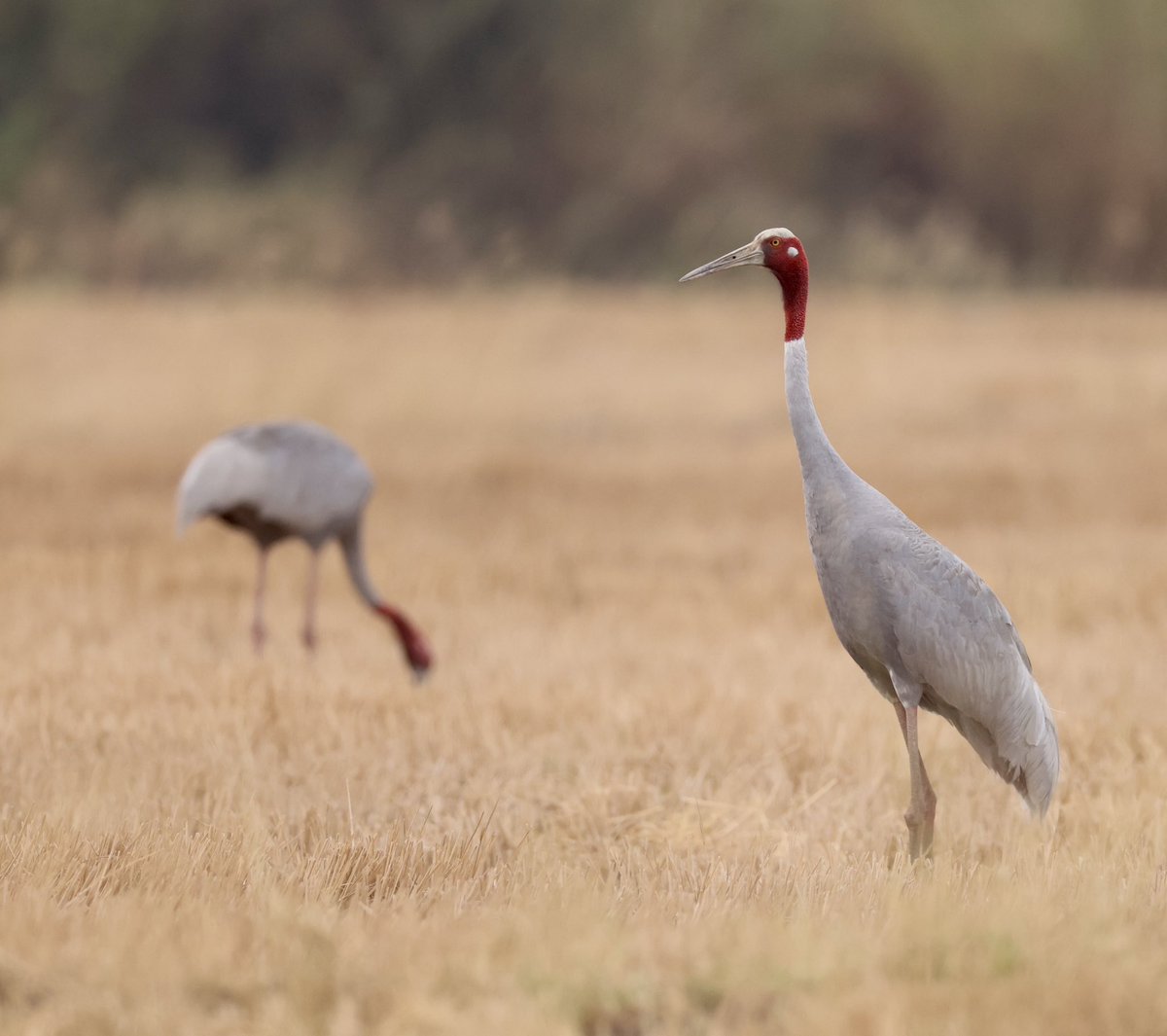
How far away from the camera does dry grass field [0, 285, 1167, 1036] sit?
9.37 feet

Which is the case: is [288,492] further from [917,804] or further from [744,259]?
[917,804]

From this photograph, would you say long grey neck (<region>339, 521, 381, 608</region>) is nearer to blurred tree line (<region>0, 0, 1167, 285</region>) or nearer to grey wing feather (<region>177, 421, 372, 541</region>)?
grey wing feather (<region>177, 421, 372, 541</region>)

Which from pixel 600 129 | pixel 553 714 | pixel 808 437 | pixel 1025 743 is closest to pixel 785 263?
pixel 808 437

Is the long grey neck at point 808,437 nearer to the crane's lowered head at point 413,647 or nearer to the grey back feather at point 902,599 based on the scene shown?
the grey back feather at point 902,599

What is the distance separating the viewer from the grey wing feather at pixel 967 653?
3.99 metres

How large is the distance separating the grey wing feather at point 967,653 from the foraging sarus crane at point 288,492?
2911mm

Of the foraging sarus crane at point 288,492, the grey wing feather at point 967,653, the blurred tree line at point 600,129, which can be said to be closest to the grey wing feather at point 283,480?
the foraging sarus crane at point 288,492

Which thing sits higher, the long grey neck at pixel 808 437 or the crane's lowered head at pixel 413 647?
the long grey neck at pixel 808 437

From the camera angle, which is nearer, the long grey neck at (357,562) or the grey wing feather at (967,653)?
the grey wing feather at (967,653)

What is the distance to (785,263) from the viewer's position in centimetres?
418

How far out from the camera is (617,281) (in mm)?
22891

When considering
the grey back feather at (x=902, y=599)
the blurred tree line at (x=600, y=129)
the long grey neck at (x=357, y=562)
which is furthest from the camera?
the blurred tree line at (x=600, y=129)

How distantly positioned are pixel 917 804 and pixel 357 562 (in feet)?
12.5

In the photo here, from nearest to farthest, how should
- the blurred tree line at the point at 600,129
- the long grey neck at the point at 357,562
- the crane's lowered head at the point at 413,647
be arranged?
the crane's lowered head at the point at 413,647 → the long grey neck at the point at 357,562 → the blurred tree line at the point at 600,129
